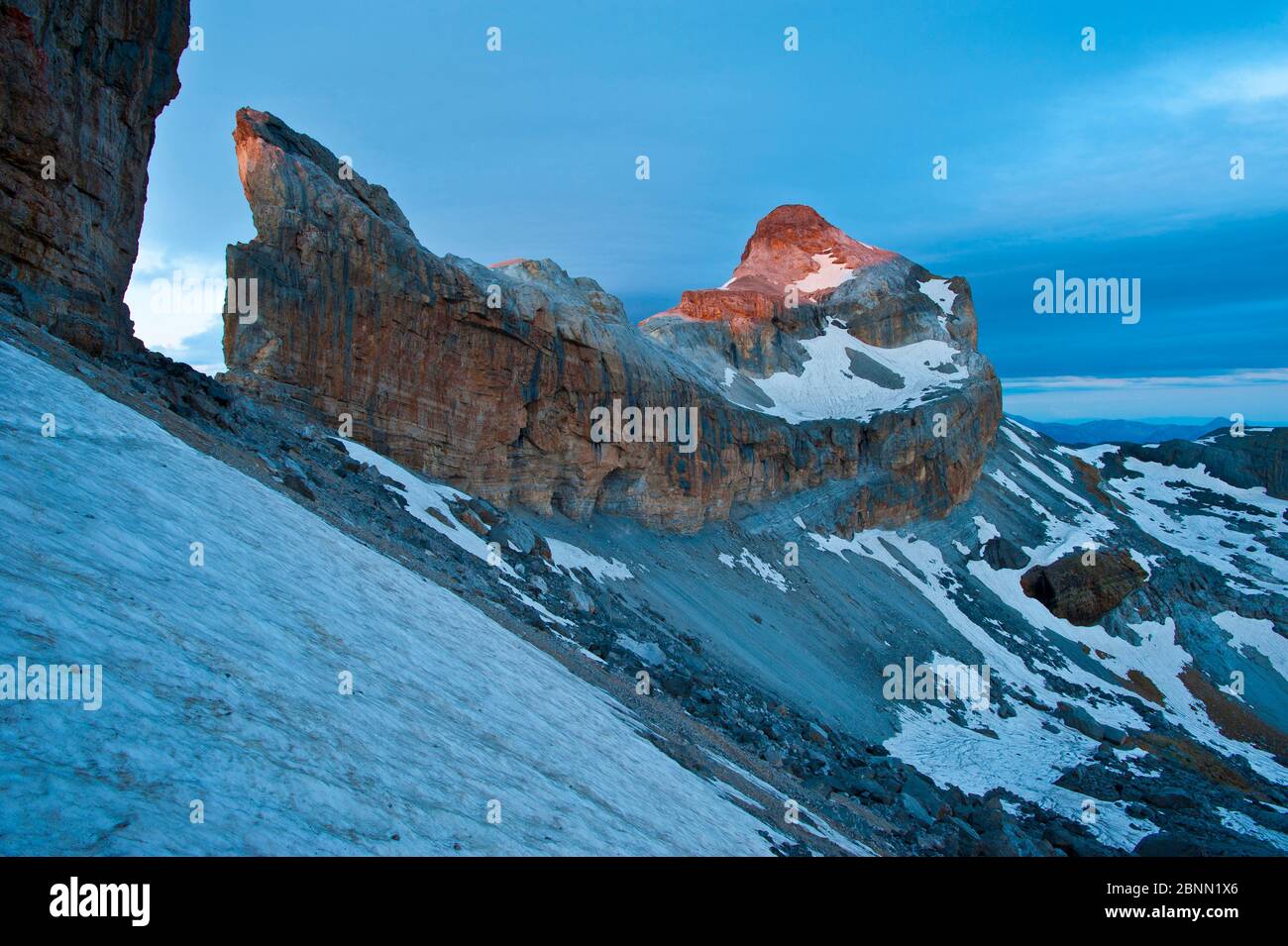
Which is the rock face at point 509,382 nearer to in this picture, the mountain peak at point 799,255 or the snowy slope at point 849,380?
the snowy slope at point 849,380

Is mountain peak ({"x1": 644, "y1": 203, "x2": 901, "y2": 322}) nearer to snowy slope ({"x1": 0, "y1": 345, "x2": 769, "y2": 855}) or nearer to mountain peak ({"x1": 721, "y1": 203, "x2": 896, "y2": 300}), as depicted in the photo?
mountain peak ({"x1": 721, "y1": 203, "x2": 896, "y2": 300})

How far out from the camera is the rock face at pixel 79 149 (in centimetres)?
1670

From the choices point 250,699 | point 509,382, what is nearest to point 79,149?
point 250,699

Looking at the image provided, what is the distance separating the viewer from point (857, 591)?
155 feet

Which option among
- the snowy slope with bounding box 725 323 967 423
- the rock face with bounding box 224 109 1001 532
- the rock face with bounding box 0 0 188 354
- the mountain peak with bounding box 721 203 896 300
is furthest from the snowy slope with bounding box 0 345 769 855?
the mountain peak with bounding box 721 203 896 300

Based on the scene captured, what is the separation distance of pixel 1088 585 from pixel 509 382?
43.7 meters

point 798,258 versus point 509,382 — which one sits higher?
point 798,258

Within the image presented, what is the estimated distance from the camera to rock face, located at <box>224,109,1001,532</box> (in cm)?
2969

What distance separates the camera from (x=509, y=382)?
36.1 m

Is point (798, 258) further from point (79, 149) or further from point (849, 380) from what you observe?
point (79, 149)

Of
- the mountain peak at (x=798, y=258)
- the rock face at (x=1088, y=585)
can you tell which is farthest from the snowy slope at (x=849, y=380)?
the rock face at (x=1088, y=585)

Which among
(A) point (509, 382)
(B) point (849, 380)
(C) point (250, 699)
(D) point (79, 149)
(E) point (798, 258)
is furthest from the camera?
(E) point (798, 258)
